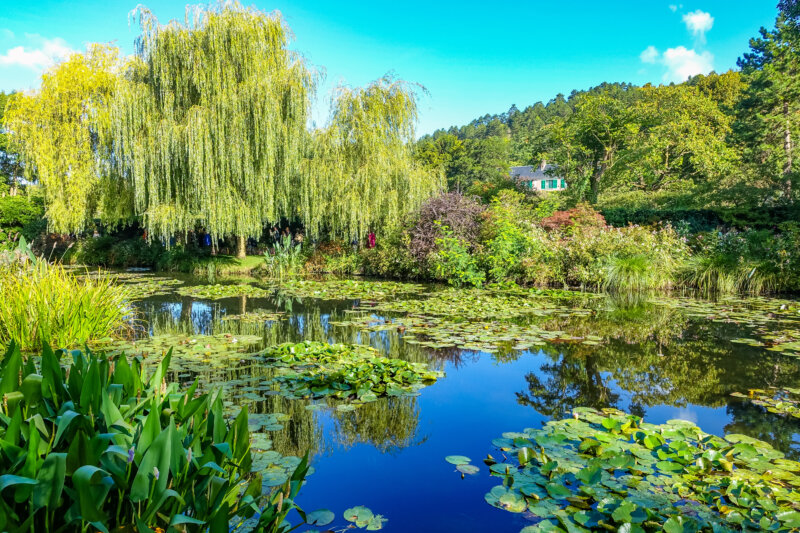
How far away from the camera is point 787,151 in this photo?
1908cm

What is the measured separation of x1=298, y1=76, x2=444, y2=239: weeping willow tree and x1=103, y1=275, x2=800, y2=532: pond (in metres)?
5.63

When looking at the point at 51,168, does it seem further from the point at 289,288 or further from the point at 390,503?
the point at 390,503

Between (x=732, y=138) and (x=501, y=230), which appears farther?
(x=732, y=138)

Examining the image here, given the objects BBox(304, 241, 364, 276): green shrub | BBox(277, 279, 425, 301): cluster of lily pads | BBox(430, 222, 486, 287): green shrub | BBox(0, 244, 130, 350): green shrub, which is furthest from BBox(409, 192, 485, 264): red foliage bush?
BBox(0, 244, 130, 350): green shrub

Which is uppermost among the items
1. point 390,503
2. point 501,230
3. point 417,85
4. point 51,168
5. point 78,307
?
point 417,85

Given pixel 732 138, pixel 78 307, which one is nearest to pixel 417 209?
pixel 78 307

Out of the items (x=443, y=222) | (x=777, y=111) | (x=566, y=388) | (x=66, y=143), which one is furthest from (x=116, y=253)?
(x=777, y=111)

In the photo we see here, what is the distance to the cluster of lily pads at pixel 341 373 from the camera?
14.2 ft

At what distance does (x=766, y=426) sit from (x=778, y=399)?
30.9 inches

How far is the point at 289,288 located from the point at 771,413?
34.4ft

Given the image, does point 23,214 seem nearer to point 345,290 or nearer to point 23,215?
point 23,215

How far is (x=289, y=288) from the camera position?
12453 mm

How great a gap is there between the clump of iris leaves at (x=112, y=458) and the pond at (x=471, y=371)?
985 millimetres

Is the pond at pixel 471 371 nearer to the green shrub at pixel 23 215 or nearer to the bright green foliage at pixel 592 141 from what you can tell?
the green shrub at pixel 23 215
